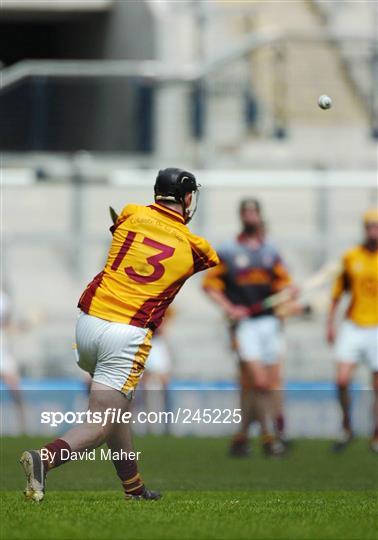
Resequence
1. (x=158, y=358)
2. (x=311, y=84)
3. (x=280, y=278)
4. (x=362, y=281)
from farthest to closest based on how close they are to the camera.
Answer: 1. (x=311, y=84)
2. (x=158, y=358)
3. (x=362, y=281)
4. (x=280, y=278)

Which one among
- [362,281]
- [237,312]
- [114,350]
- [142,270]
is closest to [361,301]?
[362,281]

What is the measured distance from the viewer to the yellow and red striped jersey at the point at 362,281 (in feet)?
46.2

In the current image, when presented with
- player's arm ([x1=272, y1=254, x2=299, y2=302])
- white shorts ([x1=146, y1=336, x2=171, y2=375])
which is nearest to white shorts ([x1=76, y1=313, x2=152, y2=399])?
player's arm ([x1=272, y1=254, x2=299, y2=302])

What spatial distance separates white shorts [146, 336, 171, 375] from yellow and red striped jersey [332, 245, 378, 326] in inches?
138

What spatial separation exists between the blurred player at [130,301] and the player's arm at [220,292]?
201 inches

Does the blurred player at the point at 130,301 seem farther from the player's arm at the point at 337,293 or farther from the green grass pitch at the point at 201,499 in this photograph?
the player's arm at the point at 337,293

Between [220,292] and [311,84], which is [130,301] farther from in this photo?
[311,84]

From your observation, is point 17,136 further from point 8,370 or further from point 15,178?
point 8,370

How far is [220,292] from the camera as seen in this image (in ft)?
45.2

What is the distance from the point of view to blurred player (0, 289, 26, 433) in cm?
1557

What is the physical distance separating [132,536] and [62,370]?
36.1 feet

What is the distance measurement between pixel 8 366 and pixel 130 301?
27.8 feet

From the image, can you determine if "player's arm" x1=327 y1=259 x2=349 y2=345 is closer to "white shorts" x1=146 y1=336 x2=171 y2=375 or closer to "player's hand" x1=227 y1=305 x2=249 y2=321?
"player's hand" x1=227 y1=305 x2=249 y2=321

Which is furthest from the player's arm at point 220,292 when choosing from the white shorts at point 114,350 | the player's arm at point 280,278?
the white shorts at point 114,350
